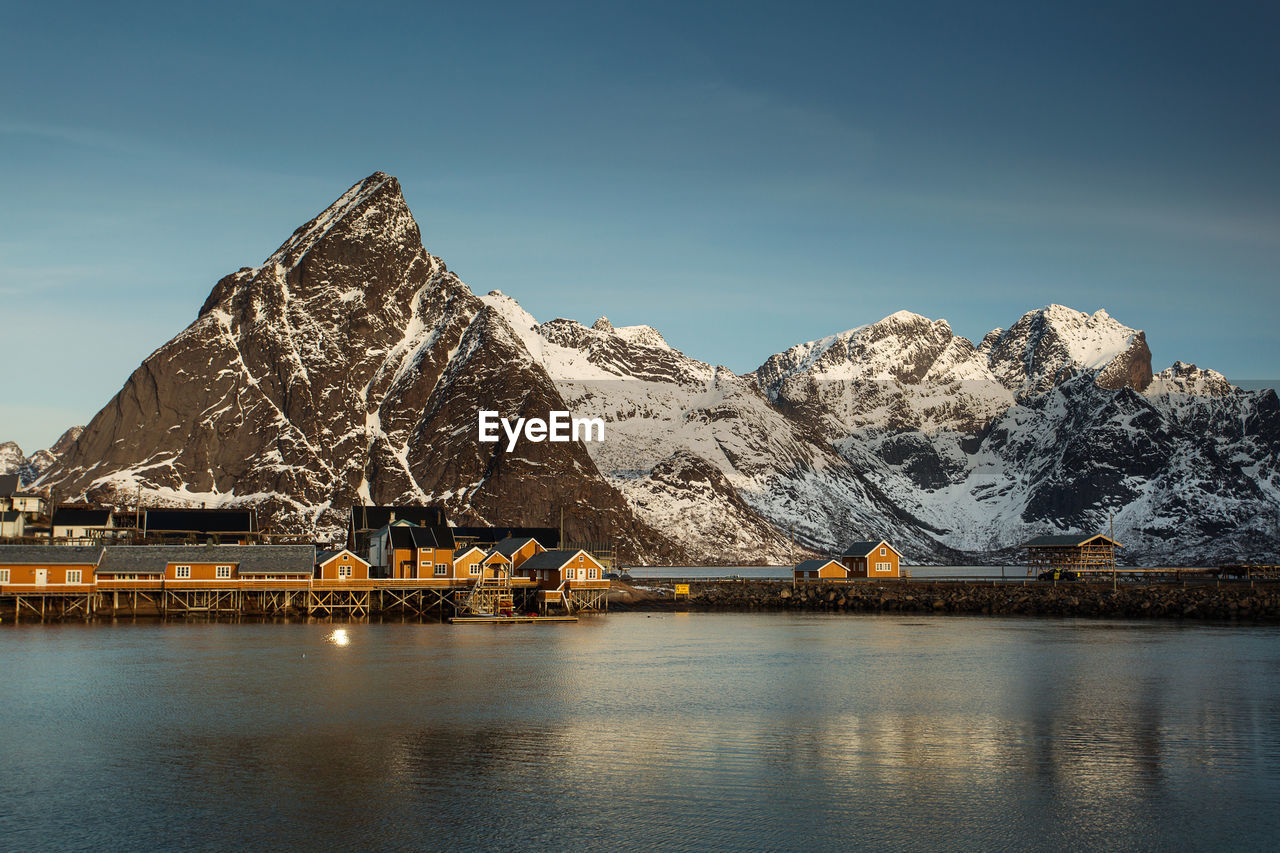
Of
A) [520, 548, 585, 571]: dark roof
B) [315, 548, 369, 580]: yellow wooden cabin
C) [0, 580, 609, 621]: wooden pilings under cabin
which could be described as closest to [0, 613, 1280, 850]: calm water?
[0, 580, 609, 621]: wooden pilings under cabin

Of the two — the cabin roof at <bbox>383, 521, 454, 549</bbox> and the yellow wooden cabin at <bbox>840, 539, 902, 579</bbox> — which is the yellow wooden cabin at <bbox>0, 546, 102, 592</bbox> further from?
→ the yellow wooden cabin at <bbox>840, 539, 902, 579</bbox>

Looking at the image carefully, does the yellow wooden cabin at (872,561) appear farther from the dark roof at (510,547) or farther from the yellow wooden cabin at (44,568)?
the yellow wooden cabin at (44,568)

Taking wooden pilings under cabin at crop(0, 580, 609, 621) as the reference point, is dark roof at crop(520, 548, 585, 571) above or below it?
above

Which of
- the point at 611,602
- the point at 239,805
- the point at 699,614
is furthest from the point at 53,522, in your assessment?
the point at 239,805

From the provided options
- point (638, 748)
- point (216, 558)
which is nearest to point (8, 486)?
point (216, 558)

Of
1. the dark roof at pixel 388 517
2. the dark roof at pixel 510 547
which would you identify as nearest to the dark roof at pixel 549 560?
the dark roof at pixel 510 547

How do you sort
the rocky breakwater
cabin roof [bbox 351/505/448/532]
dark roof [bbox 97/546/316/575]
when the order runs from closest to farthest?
dark roof [bbox 97/546/316/575], the rocky breakwater, cabin roof [bbox 351/505/448/532]

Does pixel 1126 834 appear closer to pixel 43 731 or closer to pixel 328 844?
pixel 328 844

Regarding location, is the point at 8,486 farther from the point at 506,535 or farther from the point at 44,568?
the point at 506,535
